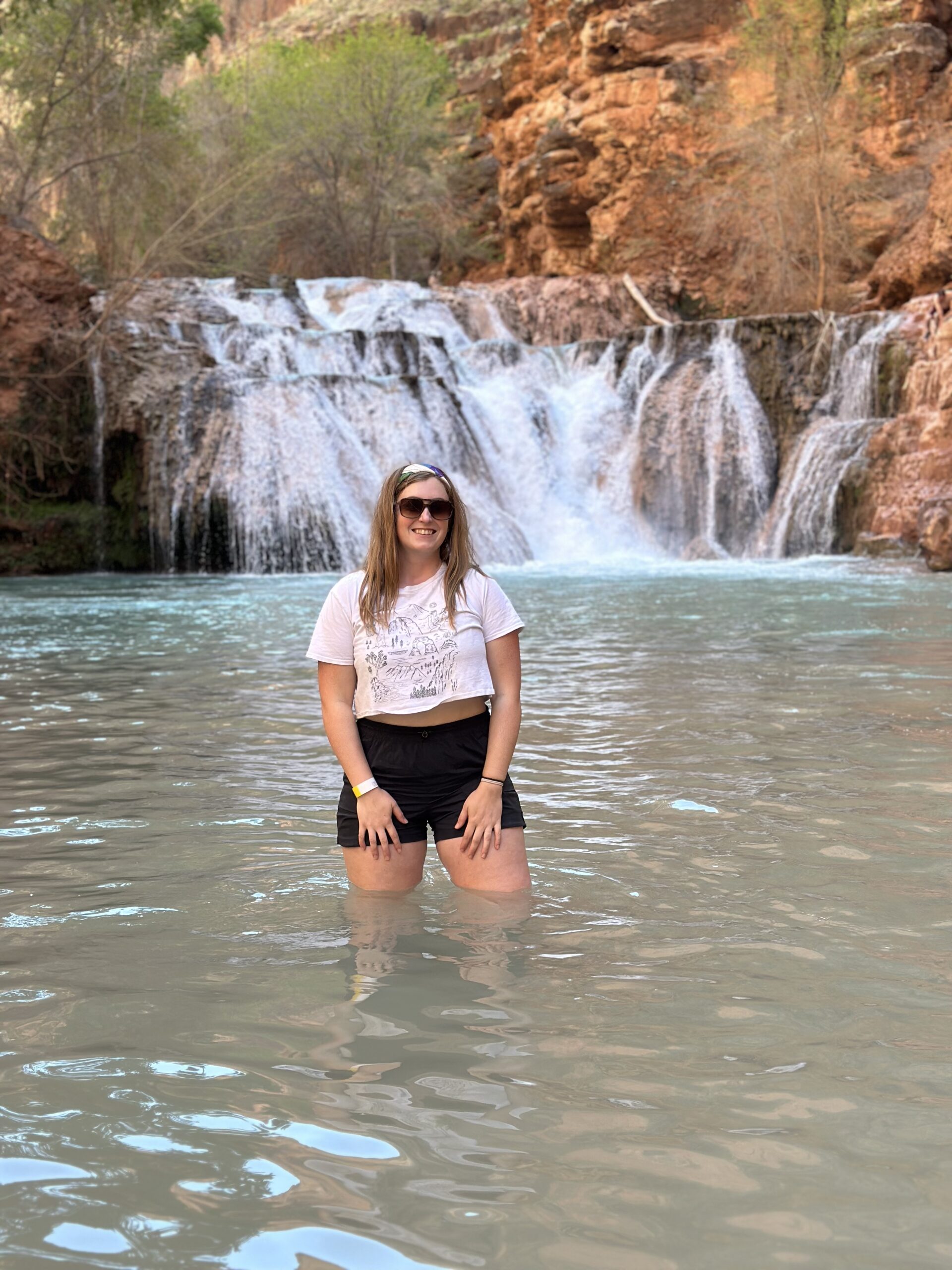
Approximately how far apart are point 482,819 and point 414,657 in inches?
18.6

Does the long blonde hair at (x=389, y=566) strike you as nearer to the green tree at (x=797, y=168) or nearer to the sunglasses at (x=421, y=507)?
the sunglasses at (x=421, y=507)

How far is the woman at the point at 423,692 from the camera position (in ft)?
11.8

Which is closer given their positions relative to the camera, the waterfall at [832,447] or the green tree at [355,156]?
the waterfall at [832,447]

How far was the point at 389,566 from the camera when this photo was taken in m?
3.61

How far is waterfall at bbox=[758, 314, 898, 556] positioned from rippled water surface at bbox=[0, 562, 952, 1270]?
15.4 m

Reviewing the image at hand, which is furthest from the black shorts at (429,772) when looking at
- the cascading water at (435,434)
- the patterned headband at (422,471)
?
the cascading water at (435,434)

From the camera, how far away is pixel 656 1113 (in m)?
2.46

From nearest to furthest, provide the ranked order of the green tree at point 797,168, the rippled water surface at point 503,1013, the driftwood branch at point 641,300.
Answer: the rippled water surface at point 503,1013 → the green tree at point 797,168 → the driftwood branch at point 641,300

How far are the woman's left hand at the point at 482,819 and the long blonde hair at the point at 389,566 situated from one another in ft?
1.52

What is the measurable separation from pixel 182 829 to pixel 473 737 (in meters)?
1.58

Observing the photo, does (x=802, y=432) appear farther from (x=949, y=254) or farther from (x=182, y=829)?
(x=182, y=829)

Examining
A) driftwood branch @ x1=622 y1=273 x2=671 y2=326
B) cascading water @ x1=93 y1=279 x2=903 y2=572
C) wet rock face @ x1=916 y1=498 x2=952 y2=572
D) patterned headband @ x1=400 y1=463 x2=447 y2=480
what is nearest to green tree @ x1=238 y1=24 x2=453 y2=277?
driftwood branch @ x1=622 y1=273 x2=671 y2=326

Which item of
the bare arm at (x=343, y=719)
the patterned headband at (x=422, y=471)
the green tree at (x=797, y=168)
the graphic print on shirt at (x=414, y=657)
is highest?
the green tree at (x=797, y=168)

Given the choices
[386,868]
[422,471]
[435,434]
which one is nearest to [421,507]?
[422,471]
